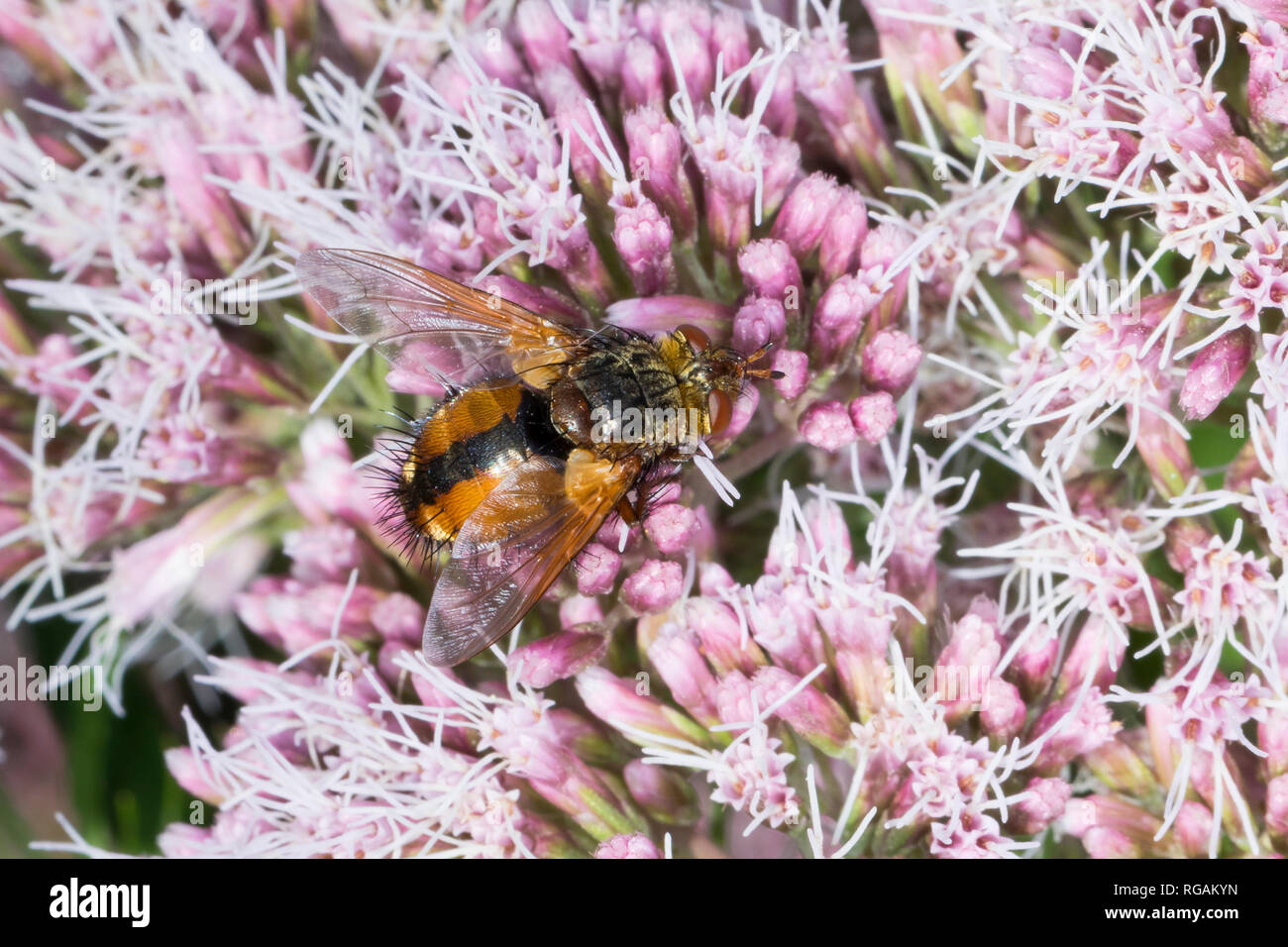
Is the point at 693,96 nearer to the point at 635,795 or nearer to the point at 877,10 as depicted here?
the point at 877,10

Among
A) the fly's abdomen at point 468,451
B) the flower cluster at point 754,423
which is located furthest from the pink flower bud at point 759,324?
the fly's abdomen at point 468,451

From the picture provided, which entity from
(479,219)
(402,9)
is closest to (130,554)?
(479,219)

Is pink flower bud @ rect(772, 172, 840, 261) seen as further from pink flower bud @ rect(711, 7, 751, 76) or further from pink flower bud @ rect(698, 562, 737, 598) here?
pink flower bud @ rect(698, 562, 737, 598)

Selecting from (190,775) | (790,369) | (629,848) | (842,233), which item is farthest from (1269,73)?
(190,775)

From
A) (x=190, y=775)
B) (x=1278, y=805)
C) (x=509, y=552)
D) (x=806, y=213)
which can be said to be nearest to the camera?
(x=509, y=552)

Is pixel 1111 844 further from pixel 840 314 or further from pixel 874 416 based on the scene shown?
pixel 840 314
